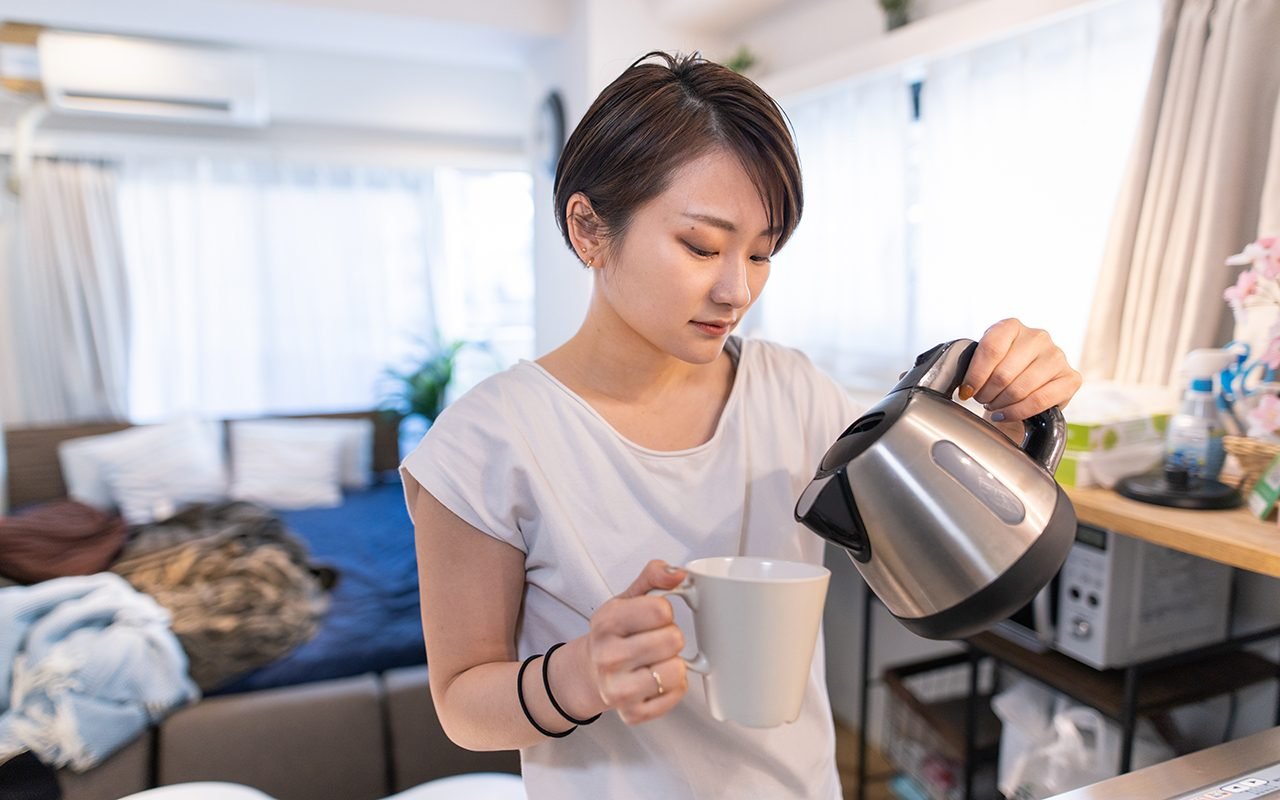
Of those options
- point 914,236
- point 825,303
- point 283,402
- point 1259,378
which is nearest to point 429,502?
point 1259,378

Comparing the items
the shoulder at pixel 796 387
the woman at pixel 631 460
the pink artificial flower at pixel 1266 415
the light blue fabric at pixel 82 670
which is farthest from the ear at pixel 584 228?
the light blue fabric at pixel 82 670

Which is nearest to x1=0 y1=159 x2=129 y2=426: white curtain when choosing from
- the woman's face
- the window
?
the window

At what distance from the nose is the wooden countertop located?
0.82 meters

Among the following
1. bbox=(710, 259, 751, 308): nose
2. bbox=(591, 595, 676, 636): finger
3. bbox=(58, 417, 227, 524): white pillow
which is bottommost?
bbox=(58, 417, 227, 524): white pillow

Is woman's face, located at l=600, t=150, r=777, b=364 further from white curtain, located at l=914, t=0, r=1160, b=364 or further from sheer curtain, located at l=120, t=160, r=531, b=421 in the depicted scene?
sheer curtain, located at l=120, t=160, r=531, b=421

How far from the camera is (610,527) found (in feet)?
2.63

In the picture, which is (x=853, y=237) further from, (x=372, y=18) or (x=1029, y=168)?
(x=372, y=18)

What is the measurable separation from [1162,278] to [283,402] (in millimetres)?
4005

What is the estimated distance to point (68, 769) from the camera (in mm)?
1819

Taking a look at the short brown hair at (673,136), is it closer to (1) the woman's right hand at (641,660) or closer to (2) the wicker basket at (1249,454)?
(1) the woman's right hand at (641,660)

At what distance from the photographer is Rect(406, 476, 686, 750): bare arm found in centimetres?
56

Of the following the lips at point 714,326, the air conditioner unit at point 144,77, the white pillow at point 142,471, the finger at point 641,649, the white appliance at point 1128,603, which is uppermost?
the air conditioner unit at point 144,77

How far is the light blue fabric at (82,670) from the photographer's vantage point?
70.8 inches

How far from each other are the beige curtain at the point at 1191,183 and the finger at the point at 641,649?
1382mm
